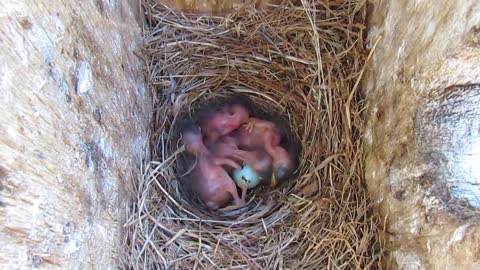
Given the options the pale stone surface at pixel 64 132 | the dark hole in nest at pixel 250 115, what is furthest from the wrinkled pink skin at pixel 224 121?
the pale stone surface at pixel 64 132

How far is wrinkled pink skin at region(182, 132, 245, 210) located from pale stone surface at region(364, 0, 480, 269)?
15.8 inches

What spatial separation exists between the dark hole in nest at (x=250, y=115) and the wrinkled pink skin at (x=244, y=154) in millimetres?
43

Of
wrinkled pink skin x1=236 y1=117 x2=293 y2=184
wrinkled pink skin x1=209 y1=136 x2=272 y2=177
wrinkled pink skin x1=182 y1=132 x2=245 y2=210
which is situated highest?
wrinkled pink skin x1=236 y1=117 x2=293 y2=184

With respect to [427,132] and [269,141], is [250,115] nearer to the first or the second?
[269,141]

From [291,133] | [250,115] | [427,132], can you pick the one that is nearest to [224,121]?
[250,115]

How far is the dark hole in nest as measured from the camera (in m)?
1.45

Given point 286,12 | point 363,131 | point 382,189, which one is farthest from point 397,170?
point 286,12

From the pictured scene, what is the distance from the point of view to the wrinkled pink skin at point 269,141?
4.90 feet

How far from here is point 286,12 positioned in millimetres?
1401

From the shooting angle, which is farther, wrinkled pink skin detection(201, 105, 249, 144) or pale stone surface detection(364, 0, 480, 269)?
wrinkled pink skin detection(201, 105, 249, 144)

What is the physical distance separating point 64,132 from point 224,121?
74cm

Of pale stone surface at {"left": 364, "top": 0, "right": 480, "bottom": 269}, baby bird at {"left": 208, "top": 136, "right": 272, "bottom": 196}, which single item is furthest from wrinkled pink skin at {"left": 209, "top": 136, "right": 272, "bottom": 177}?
pale stone surface at {"left": 364, "top": 0, "right": 480, "bottom": 269}

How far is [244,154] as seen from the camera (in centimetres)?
156

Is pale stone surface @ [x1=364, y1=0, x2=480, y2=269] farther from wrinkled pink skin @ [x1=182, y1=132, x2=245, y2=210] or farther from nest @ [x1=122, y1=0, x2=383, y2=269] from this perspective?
wrinkled pink skin @ [x1=182, y1=132, x2=245, y2=210]
